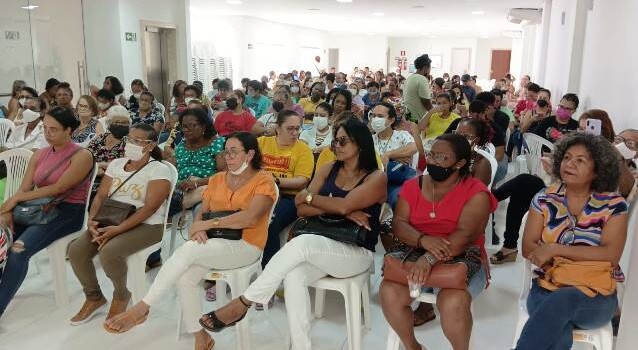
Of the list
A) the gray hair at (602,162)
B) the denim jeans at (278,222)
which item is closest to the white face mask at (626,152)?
the gray hair at (602,162)

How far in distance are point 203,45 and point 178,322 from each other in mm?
11596

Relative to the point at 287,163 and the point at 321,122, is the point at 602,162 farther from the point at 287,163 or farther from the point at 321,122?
the point at 321,122

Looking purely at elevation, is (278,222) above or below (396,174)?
below

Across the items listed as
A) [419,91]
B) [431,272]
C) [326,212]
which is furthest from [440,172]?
[419,91]

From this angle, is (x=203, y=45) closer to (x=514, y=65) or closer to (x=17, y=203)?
(x=17, y=203)

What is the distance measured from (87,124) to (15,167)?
40.4 inches

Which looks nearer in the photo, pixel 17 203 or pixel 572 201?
pixel 572 201

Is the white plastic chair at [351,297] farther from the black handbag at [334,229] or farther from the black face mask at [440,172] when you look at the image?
the black face mask at [440,172]

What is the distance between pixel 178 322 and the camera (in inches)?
111

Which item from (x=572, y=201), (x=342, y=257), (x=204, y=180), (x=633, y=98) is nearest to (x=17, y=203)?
(x=204, y=180)

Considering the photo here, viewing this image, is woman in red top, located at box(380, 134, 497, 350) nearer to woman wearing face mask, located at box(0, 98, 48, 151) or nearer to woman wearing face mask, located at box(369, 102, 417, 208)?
woman wearing face mask, located at box(369, 102, 417, 208)

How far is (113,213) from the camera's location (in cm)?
296

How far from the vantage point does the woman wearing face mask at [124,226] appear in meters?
2.89

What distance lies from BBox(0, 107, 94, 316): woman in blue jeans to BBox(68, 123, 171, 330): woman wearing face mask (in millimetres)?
169
